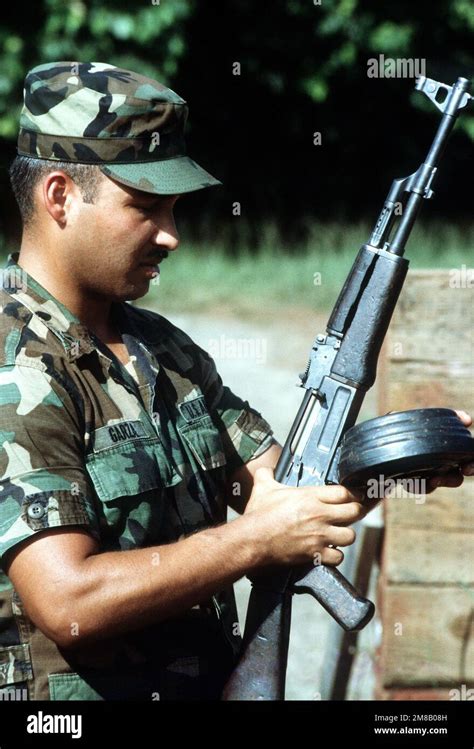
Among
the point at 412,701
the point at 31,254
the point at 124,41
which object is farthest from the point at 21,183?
the point at 124,41

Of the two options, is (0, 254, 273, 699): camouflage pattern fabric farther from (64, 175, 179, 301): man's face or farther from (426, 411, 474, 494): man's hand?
(426, 411, 474, 494): man's hand

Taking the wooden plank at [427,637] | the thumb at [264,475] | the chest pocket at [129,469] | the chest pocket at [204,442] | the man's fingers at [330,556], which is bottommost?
the wooden plank at [427,637]

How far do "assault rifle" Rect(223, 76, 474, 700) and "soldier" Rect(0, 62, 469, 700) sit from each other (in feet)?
0.27

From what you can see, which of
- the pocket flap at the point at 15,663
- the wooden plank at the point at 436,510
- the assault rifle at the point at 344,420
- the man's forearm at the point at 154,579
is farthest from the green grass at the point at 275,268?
the pocket flap at the point at 15,663

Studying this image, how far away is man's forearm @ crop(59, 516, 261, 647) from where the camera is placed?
2215 mm

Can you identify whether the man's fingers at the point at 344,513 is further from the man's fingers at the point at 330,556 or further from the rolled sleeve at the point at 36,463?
the rolled sleeve at the point at 36,463

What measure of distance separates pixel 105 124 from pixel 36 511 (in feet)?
2.95

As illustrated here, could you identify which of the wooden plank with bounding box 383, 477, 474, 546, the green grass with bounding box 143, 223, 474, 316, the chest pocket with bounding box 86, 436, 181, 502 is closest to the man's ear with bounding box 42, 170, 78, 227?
the chest pocket with bounding box 86, 436, 181, 502

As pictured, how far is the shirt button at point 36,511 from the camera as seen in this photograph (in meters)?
2.20

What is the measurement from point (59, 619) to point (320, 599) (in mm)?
761

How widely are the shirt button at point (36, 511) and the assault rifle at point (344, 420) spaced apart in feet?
2.30

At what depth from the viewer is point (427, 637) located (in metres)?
3.66

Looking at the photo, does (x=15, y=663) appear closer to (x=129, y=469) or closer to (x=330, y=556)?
(x=129, y=469)

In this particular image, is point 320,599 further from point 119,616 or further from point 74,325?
point 74,325
